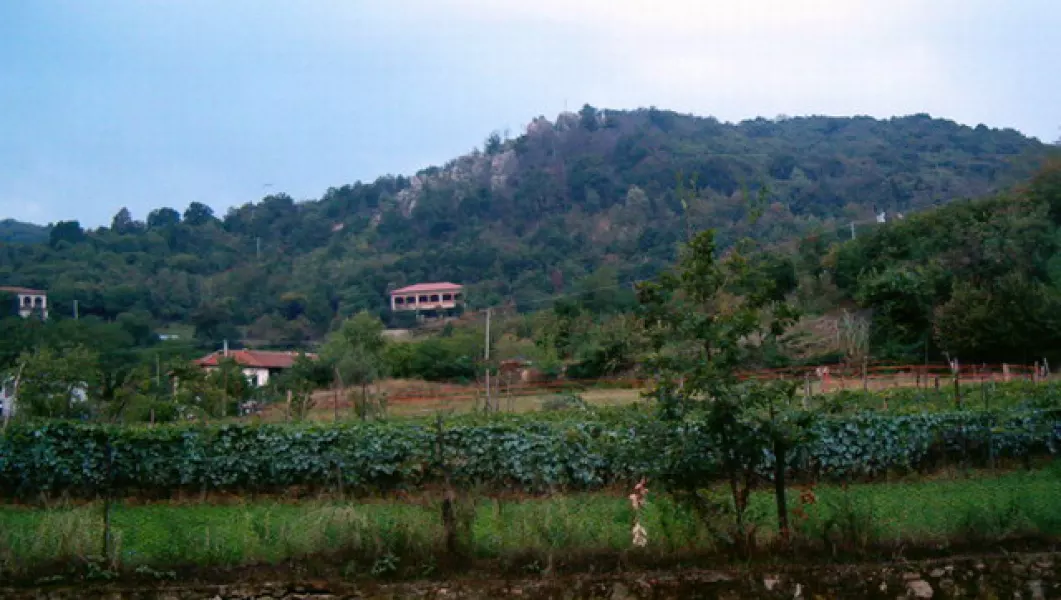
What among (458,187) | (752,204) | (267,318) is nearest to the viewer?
(752,204)

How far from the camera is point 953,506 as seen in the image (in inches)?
365

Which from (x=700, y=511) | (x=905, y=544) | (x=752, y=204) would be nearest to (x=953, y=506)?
(x=905, y=544)

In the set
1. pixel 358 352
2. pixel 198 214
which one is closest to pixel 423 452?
pixel 358 352

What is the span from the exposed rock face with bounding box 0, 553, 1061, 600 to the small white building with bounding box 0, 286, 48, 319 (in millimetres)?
51523

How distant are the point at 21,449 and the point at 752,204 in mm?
11324

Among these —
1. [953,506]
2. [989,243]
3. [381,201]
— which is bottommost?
[953,506]

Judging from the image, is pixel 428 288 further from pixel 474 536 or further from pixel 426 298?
pixel 474 536

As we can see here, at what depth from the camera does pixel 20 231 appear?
98.1m

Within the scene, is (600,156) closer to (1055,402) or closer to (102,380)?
(102,380)

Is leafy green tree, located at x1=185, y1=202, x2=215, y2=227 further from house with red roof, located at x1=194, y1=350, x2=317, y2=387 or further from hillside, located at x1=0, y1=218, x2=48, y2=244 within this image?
house with red roof, located at x1=194, y1=350, x2=317, y2=387

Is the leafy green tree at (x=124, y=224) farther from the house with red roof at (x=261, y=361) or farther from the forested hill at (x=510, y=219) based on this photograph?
the house with red roof at (x=261, y=361)

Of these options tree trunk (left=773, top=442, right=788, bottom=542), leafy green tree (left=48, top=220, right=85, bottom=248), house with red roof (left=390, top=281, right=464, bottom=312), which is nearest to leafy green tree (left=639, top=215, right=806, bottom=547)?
tree trunk (left=773, top=442, right=788, bottom=542)

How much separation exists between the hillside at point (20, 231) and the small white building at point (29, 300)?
33.9 meters

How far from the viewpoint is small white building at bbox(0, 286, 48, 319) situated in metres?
54.1
